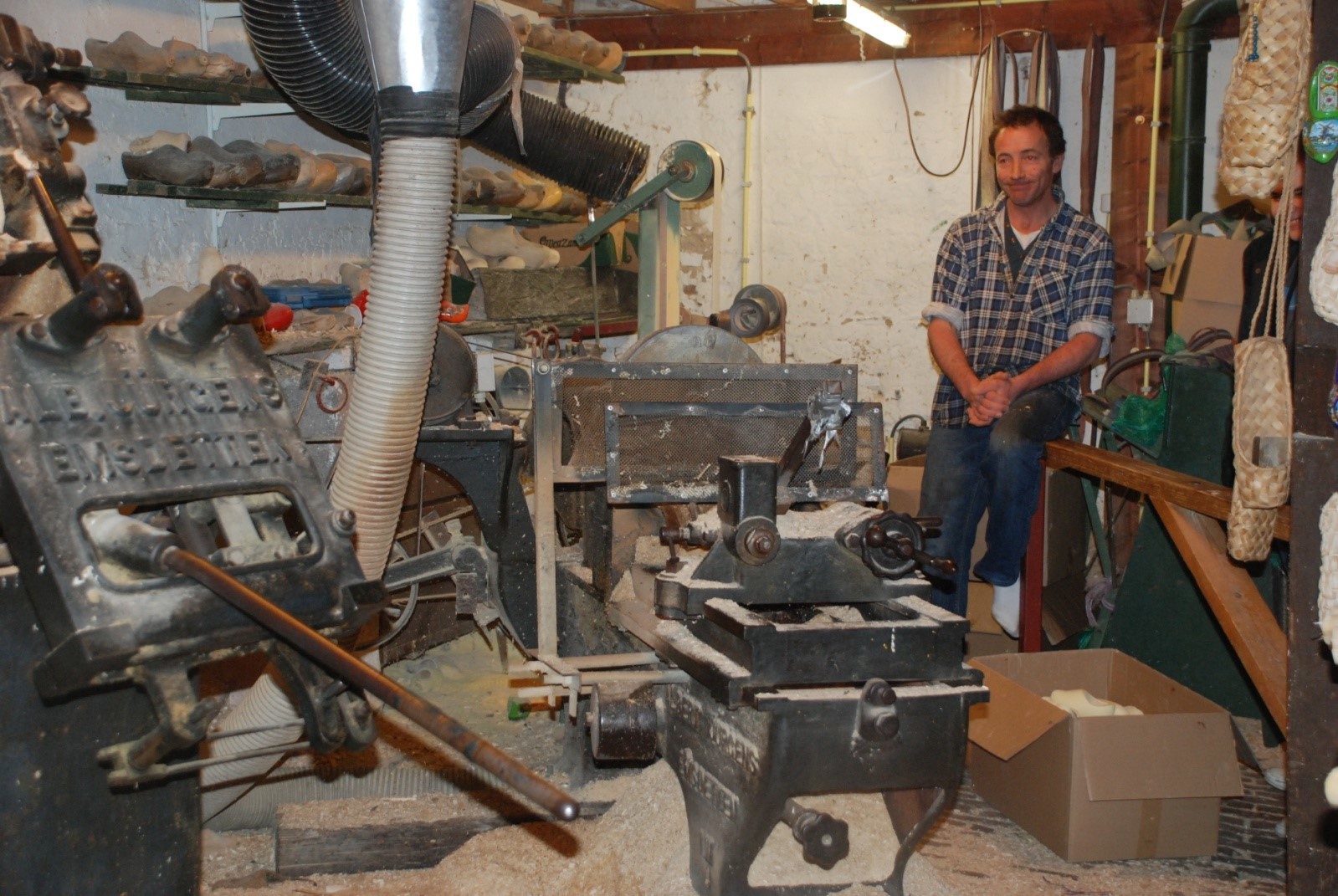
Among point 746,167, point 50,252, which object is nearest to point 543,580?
A: point 50,252

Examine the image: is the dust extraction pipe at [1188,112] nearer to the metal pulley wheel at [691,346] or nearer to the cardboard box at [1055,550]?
the cardboard box at [1055,550]

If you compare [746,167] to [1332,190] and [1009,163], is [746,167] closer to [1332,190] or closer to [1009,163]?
[1009,163]

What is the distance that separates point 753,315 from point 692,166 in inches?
16.3

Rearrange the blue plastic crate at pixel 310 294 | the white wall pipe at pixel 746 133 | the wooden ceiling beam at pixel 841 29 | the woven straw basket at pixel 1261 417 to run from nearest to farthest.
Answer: the woven straw basket at pixel 1261 417, the blue plastic crate at pixel 310 294, the wooden ceiling beam at pixel 841 29, the white wall pipe at pixel 746 133

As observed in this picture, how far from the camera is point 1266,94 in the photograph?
2.14m

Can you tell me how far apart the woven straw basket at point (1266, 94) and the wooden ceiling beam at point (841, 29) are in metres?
2.62

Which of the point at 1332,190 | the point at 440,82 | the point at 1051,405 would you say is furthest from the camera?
the point at 1051,405

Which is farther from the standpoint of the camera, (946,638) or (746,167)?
(746,167)

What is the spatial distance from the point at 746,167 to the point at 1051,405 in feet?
6.94

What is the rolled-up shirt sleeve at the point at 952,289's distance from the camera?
3.69 m

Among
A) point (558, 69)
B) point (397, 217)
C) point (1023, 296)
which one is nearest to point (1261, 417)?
point (1023, 296)

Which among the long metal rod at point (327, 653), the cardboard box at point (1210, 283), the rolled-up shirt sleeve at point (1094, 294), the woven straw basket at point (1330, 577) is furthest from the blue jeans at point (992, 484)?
the long metal rod at point (327, 653)

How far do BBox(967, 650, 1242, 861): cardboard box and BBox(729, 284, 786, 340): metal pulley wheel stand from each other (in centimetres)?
107

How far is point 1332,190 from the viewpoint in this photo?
200 centimetres
